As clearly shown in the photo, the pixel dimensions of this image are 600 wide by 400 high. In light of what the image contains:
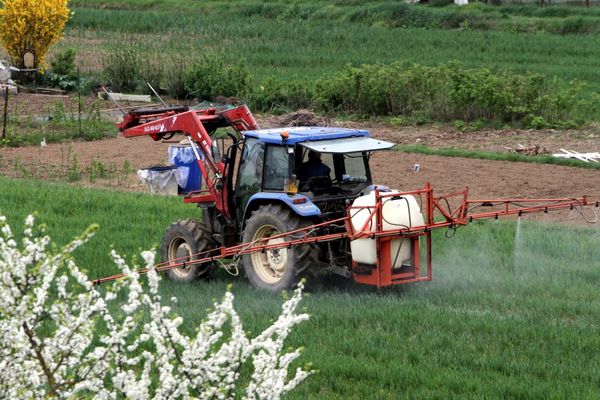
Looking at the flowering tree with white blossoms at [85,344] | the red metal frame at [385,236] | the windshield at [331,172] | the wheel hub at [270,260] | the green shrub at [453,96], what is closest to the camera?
the flowering tree with white blossoms at [85,344]

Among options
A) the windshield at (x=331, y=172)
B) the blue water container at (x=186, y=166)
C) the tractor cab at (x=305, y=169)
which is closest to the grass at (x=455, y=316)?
the tractor cab at (x=305, y=169)

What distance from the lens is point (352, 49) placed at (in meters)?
38.7

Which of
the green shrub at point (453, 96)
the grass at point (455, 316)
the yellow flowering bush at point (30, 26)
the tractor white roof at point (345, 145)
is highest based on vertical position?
the yellow flowering bush at point (30, 26)

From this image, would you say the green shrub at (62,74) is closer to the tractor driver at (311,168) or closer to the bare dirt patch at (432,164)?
the bare dirt patch at (432,164)

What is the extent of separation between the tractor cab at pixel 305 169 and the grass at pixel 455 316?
99cm

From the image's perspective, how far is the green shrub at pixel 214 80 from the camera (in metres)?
29.3

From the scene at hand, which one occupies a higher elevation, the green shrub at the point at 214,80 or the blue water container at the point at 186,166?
the green shrub at the point at 214,80

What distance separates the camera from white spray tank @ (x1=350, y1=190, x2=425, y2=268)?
467 inches

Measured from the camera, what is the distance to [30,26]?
3269 centimetres

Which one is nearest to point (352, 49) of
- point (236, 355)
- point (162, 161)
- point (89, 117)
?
point (89, 117)

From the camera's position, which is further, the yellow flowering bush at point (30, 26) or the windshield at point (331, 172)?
the yellow flowering bush at point (30, 26)

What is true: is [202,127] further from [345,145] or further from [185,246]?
[345,145]

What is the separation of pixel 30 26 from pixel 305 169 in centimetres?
2163

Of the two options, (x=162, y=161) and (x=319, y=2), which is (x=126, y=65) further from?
(x=319, y=2)
